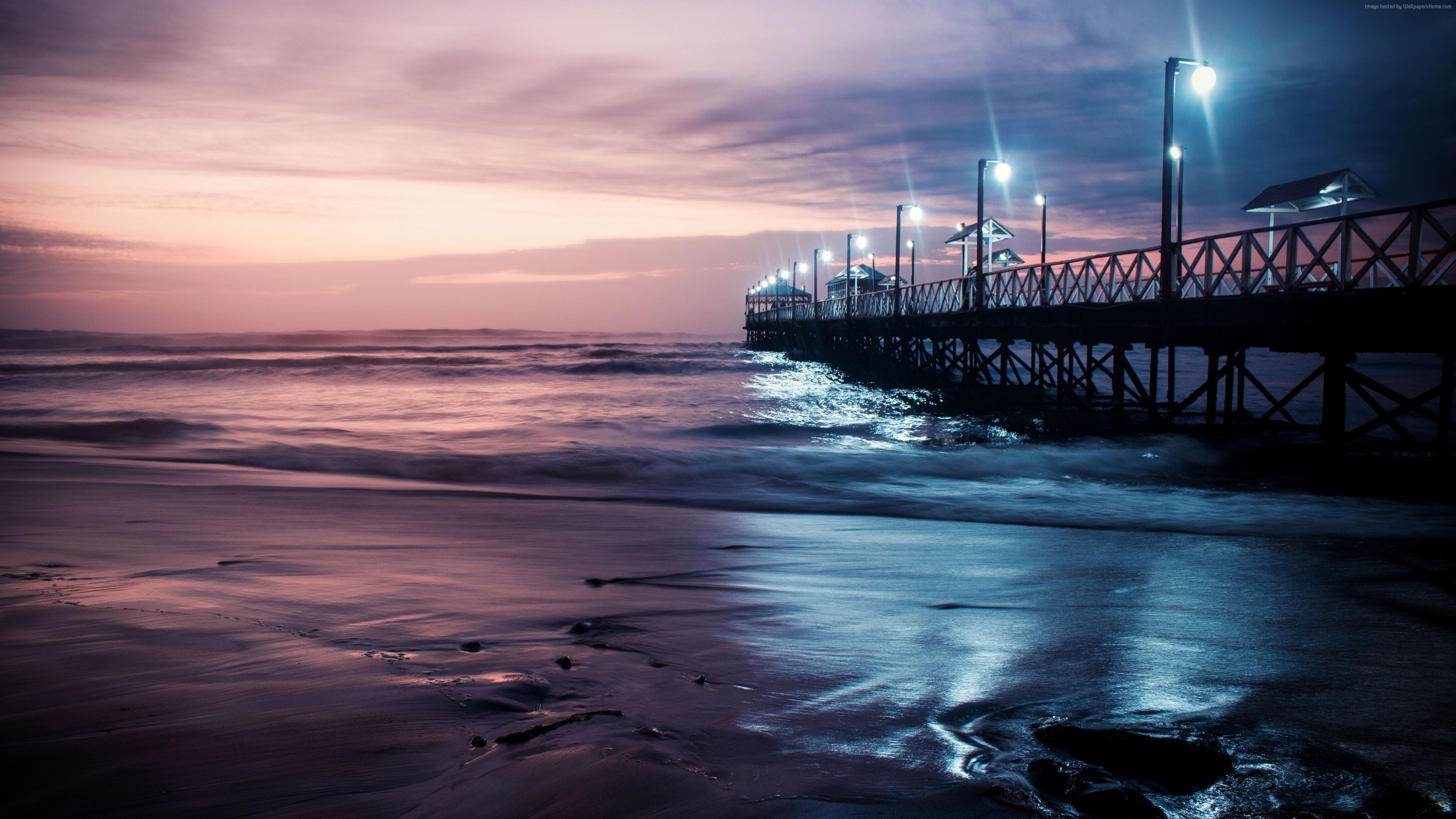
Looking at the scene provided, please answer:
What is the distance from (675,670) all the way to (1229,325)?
12.1 meters

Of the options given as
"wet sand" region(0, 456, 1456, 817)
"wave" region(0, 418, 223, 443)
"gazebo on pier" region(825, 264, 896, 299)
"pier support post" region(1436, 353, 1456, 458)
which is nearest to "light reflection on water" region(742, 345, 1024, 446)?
"pier support post" region(1436, 353, 1456, 458)

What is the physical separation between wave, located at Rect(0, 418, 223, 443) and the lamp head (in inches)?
753

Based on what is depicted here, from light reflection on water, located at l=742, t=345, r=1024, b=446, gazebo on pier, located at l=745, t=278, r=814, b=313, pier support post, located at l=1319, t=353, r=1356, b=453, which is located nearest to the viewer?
pier support post, located at l=1319, t=353, r=1356, b=453

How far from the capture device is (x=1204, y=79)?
1253 centimetres

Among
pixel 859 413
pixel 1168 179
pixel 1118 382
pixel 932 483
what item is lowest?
pixel 932 483

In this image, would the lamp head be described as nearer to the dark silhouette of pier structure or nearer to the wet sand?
the dark silhouette of pier structure

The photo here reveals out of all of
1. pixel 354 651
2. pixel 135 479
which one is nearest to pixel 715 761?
pixel 354 651

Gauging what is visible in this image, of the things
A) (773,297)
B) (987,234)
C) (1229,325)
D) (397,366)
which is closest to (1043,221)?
(987,234)

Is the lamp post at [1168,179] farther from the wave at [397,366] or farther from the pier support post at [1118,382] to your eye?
the wave at [397,366]

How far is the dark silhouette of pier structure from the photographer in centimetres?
1002

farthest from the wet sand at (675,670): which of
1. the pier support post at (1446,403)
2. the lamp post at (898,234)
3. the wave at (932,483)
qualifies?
the lamp post at (898,234)

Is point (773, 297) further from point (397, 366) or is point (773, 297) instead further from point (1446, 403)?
point (1446, 403)

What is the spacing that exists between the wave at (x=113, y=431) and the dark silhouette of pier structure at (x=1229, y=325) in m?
18.9

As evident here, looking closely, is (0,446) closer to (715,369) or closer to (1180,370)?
(715,369)
